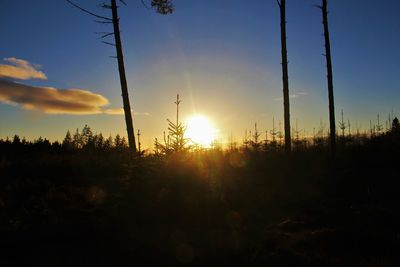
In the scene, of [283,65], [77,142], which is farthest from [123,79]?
[77,142]

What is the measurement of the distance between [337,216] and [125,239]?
18.3 ft

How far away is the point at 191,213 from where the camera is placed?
34.0 feet

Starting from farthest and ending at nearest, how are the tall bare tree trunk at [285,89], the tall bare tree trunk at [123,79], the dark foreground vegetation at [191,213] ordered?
the tall bare tree trunk at [285,89]
the tall bare tree trunk at [123,79]
the dark foreground vegetation at [191,213]

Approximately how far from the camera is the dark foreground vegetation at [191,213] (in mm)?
7269

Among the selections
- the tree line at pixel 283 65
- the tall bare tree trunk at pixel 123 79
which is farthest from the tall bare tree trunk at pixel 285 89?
the tall bare tree trunk at pixel 123 79

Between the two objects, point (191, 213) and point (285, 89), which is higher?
point (285, 89)

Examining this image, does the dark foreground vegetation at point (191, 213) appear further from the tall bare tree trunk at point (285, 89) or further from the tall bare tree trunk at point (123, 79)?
the tall bare tree trunk at point (285, 89)

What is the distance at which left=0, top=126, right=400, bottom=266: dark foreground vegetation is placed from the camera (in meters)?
7.27

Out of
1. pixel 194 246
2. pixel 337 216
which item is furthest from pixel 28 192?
pixel 337 216

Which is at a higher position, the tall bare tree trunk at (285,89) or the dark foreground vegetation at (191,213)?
the tall bare tree trunk at (285,89)

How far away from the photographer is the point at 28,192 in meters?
11.0

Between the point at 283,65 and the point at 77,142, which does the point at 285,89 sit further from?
the point at 77,142

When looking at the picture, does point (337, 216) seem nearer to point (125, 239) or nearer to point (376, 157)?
point (125, 239)

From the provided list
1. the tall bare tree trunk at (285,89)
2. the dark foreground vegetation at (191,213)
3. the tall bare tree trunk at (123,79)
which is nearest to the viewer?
the dark foreground vegetation at (191,213)
